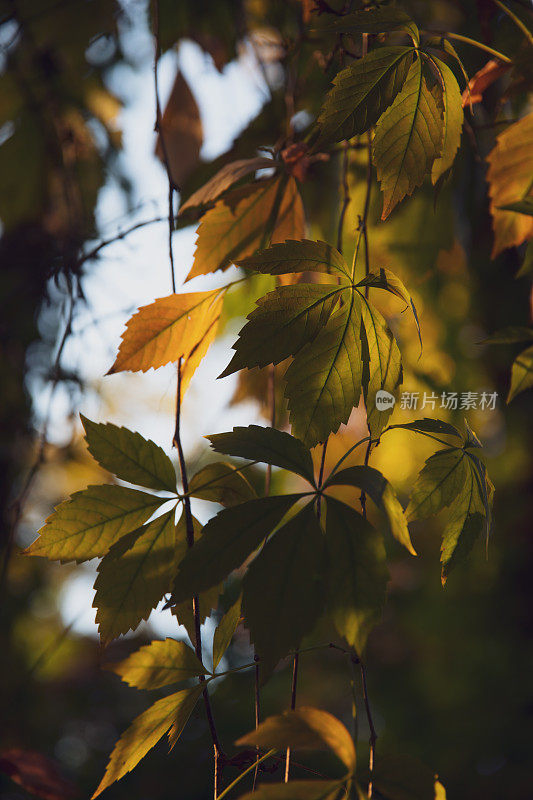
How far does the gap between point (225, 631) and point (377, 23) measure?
1.61 feet

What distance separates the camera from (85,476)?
2.02 m

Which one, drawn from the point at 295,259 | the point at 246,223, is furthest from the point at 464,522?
the point at 246,223

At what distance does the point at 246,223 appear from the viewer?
606 millimetres

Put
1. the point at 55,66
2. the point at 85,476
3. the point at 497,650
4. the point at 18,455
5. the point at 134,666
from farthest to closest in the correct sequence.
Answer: the point at 497,650, the point at 85,476, the point at 18,455, the point at 55,66, the point at 134,666

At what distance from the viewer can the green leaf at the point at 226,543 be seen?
15.2 inches

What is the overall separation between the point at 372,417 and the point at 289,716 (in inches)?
8.5

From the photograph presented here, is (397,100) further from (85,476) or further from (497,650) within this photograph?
(497,650)

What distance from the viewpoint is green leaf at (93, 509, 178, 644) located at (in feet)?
1.49

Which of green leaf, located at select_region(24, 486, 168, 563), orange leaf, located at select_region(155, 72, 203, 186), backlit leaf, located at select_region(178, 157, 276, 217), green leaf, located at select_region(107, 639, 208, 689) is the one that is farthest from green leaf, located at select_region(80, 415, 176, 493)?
orange leaf, located at select_region(155, 72, 203, 186)

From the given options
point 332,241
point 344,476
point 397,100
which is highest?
point 332,241

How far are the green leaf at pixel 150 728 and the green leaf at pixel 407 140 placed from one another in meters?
0.40

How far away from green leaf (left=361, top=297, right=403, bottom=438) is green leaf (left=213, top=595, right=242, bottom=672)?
18 cm

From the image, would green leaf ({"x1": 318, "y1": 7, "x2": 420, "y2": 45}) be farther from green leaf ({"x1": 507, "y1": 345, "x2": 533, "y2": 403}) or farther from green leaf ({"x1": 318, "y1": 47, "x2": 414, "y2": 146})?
green leaf ({"x1": 507, "y1": 345, "x2": 533, "y2": 403})

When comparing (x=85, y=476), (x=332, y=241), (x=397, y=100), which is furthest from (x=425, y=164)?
(x=85, y=476)
